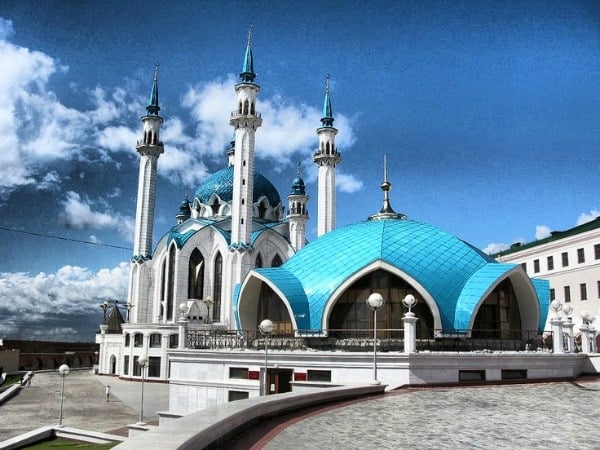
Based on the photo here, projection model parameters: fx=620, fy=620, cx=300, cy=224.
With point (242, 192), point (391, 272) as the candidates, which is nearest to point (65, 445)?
point (391, 272)

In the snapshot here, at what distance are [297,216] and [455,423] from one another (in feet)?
154

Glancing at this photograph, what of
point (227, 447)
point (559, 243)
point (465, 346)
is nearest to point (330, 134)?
point (559, 243)

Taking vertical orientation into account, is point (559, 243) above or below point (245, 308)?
above

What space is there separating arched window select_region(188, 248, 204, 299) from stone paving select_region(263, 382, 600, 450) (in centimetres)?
3582

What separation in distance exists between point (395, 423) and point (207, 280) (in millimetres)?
40401

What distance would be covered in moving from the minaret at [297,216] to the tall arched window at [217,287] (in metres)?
8.22

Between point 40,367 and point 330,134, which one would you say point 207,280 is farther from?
point 40,367

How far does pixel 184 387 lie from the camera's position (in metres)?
21.8

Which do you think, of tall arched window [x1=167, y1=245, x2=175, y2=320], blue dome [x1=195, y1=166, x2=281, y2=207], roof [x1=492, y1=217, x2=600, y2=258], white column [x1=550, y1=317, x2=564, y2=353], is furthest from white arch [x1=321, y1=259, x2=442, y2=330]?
blue dome [x1=195, y1=166, x2=281, y2=207]

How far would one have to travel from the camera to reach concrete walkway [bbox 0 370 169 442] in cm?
2458

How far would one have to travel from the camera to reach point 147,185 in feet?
172

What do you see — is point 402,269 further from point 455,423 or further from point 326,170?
point 326,170

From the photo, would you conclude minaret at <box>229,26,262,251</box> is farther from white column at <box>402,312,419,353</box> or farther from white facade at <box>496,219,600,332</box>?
white column at <box>402,312,419,353</box>

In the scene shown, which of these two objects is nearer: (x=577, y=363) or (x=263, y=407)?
(x=263, y=407)
